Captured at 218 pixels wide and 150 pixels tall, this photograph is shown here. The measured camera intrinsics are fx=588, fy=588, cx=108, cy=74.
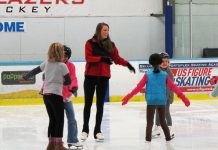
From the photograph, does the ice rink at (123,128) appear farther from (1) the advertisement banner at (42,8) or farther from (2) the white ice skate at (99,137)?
(1) the advertisement banner at (42,8)

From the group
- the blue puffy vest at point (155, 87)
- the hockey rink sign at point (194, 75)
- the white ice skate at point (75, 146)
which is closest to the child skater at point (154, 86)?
the blue puffy vest at point (155, 87)

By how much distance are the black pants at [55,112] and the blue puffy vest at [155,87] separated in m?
1.24

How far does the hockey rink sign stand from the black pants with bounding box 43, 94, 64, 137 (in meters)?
9.21

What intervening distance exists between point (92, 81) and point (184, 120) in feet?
11.4

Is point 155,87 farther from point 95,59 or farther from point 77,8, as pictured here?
point 77,8

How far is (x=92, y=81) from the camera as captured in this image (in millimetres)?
7691

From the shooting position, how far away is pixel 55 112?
650cm

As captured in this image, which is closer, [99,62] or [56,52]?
[56,52]

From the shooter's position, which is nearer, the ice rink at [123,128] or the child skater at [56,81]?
the child skater at [56,81]

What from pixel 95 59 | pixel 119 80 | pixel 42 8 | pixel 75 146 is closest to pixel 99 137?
pixel 75 146

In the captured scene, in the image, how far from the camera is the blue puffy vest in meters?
7.23

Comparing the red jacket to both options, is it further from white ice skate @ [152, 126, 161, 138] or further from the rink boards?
the rink boards

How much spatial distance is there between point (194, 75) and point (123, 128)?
6.60 m

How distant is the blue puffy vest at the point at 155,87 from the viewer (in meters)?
7.23
